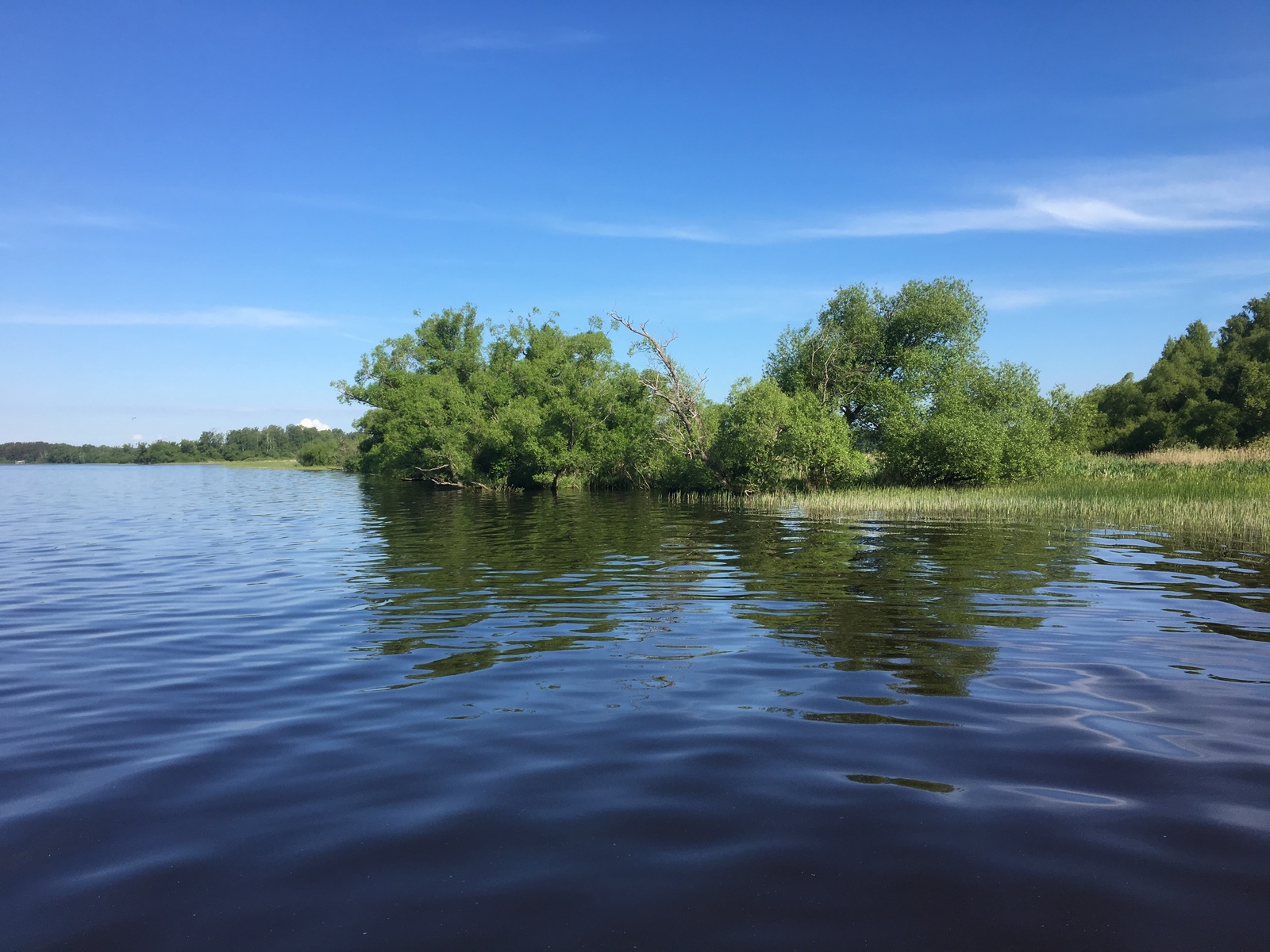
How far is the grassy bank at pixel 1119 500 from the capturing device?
24.7m

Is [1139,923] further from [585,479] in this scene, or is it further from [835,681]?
[585,479]

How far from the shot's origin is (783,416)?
44.7 m

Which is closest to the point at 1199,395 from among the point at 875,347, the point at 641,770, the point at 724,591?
the point at 875,347

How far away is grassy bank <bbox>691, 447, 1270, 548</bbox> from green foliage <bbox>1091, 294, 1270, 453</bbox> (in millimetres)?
25160

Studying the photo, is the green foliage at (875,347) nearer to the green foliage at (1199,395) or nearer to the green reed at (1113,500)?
the green reed at (1113,500)

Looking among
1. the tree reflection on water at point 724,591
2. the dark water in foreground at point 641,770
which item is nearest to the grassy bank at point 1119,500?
the tree reflection on water at point 724,591

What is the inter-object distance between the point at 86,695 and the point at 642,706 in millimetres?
6073

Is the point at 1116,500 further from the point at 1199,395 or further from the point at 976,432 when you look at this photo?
the point at 1199,395

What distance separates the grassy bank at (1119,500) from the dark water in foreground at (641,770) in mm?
12883

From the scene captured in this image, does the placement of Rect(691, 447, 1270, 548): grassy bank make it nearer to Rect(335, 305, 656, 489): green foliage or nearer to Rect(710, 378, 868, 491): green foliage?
Rect(710, 378, 868, 491): green foliage

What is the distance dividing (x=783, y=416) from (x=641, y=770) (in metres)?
40.5

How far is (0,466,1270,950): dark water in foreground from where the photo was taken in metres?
3.84

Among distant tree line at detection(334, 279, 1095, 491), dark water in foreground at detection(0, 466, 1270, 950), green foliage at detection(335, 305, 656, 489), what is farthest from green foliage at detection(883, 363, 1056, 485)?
dark water in foreground at detection(0, 466, 1270, 950)

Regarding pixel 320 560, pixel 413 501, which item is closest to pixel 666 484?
pixel 413 501
